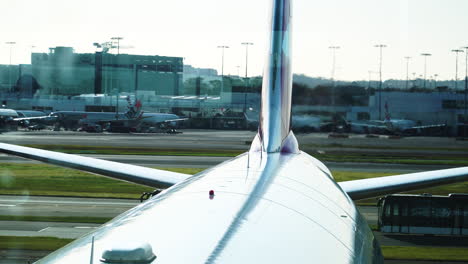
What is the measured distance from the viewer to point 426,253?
2205 centimetres

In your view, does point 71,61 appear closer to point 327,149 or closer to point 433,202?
point 327,149

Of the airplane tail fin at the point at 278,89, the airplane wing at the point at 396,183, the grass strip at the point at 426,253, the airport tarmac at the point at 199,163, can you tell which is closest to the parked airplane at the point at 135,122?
the airport tarmac at the point at 199,163

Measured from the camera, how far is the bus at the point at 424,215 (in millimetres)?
26062

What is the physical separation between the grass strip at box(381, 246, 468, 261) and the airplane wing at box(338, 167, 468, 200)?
10.8ft

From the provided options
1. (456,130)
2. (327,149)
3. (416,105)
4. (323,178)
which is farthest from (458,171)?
(416,105)

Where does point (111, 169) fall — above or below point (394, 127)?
above

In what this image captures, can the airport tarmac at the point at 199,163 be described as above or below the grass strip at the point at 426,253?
below

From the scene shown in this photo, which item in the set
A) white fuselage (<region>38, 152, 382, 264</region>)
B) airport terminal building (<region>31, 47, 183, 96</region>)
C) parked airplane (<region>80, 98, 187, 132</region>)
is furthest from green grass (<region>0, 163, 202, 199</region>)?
airport terminal building (<region>31, 47, 183, 96</region>)

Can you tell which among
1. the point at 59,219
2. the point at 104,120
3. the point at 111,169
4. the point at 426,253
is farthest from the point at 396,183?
the point at 104,120

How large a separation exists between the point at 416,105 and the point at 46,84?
76.8m

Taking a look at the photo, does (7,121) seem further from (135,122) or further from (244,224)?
(244,224)

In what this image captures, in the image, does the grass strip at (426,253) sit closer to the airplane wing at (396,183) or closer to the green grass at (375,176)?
the airplane wing at (396,183)

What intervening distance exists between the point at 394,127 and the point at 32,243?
104 m

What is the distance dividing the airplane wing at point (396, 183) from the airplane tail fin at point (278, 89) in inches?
83.4
